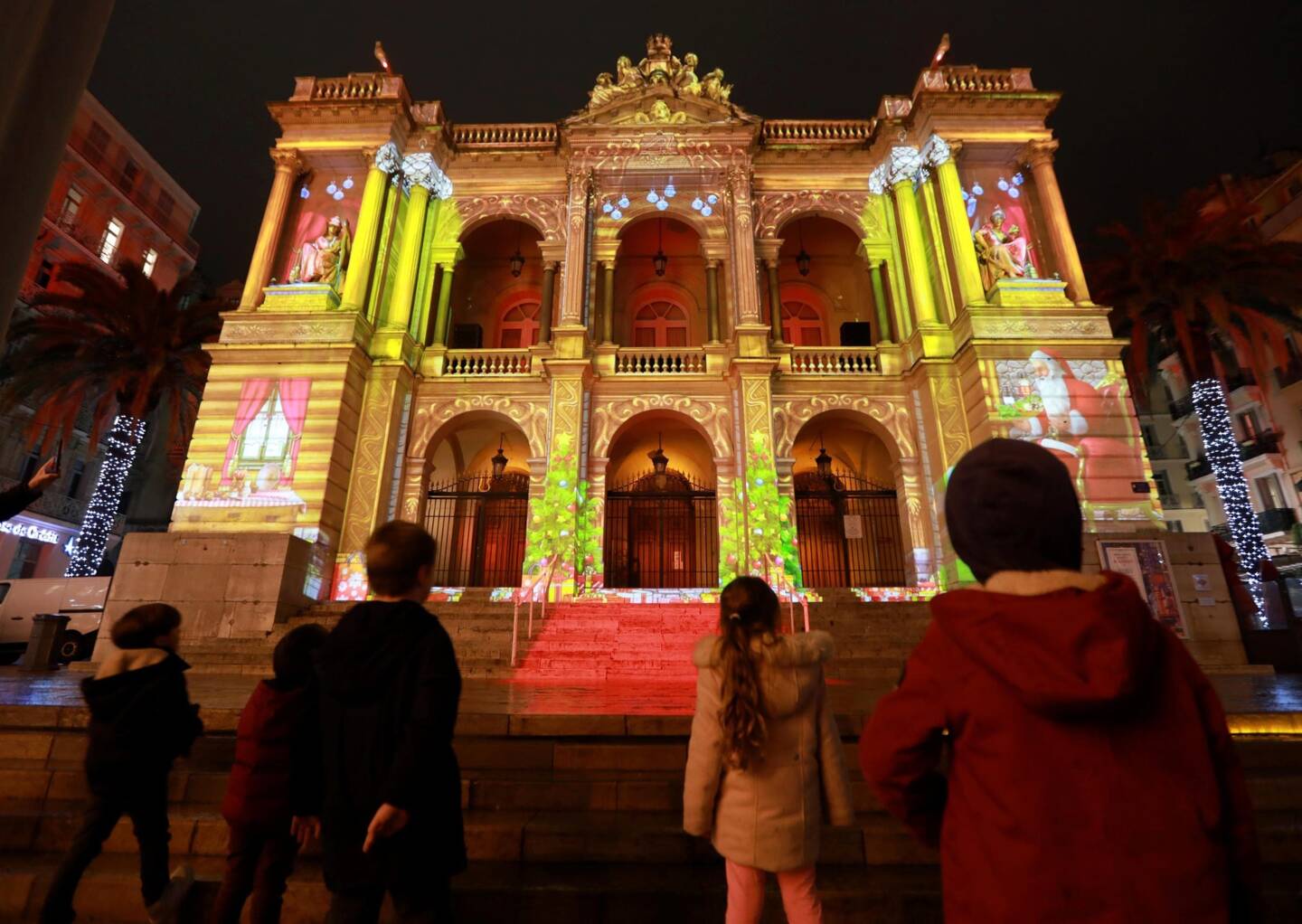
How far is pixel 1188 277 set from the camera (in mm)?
14453

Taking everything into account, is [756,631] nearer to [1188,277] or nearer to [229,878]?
[229,878]

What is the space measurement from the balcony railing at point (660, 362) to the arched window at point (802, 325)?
422 centimetres

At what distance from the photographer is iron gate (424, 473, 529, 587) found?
1586 centimetres

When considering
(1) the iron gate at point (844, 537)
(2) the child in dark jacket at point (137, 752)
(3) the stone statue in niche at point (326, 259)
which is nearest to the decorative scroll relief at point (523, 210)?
(3) the stone statue in niche at point (326, 259)

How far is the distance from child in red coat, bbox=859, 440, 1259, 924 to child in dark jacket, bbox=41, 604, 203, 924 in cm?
324

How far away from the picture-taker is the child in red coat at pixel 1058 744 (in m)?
1.22

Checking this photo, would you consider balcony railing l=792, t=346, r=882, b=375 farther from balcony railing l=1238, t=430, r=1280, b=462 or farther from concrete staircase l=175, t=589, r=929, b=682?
balcony railing l=1238, t=430, r=1280, b=462

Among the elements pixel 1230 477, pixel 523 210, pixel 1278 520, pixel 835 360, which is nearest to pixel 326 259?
pixel 523 210

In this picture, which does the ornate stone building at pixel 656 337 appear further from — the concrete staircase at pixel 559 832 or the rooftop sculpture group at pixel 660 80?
the concrete staircase at pixel 559 832

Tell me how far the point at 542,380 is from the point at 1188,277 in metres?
14.8

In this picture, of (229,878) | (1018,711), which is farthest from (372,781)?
(1018,711)

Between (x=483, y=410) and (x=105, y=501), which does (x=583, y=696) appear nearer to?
(x=483, y=410)

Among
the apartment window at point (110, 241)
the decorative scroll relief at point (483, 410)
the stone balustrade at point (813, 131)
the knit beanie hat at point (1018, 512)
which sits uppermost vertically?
the apartment window at point (110, 241)

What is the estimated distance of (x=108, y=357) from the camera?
16141 mm
